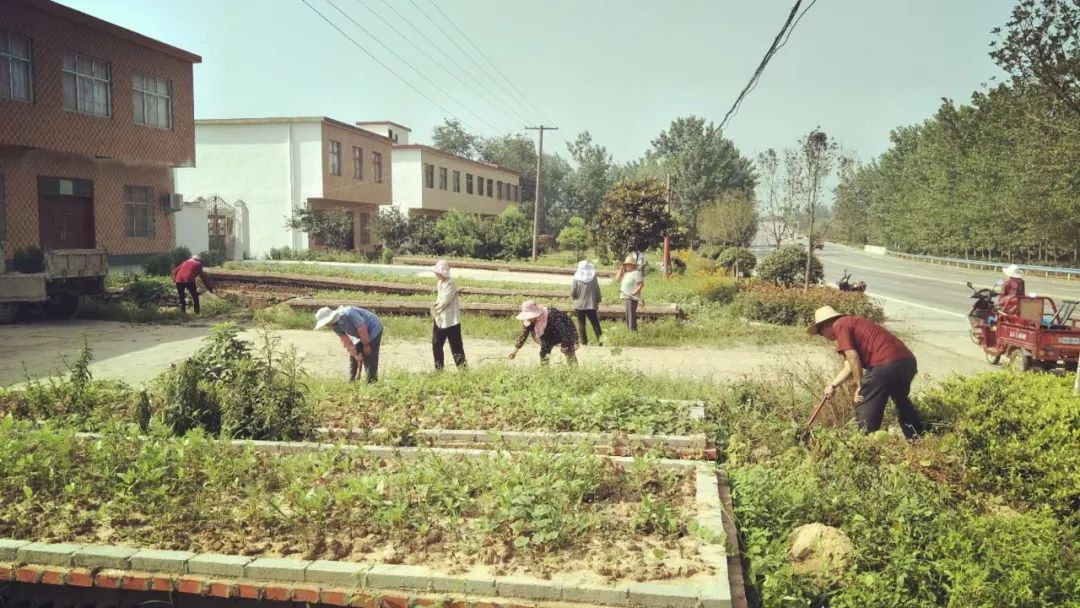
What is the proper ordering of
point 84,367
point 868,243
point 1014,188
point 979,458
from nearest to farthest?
point 979,458 < point 84,367 < point 1014,188 < point 868,243

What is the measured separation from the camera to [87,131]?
70.9 ft

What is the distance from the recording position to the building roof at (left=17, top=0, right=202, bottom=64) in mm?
20062

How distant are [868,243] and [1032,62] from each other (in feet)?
254

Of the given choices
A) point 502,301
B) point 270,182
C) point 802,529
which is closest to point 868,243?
point 270,182

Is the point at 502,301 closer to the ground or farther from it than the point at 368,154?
closer to the ground

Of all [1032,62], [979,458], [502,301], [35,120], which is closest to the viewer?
[979,458]

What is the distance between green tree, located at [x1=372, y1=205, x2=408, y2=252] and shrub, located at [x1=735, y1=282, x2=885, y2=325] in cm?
2198

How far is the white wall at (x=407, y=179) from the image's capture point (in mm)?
43938

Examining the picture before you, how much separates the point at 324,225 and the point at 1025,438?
1187 inches

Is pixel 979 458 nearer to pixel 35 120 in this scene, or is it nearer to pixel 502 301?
pixel 502 301

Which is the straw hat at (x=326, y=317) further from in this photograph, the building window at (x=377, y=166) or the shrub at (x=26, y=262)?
the building window at (x=377, y=166)

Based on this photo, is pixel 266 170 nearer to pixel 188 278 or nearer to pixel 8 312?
pixel 188 278

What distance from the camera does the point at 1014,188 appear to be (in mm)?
37594

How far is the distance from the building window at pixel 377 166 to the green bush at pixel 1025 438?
3499 centimetres
